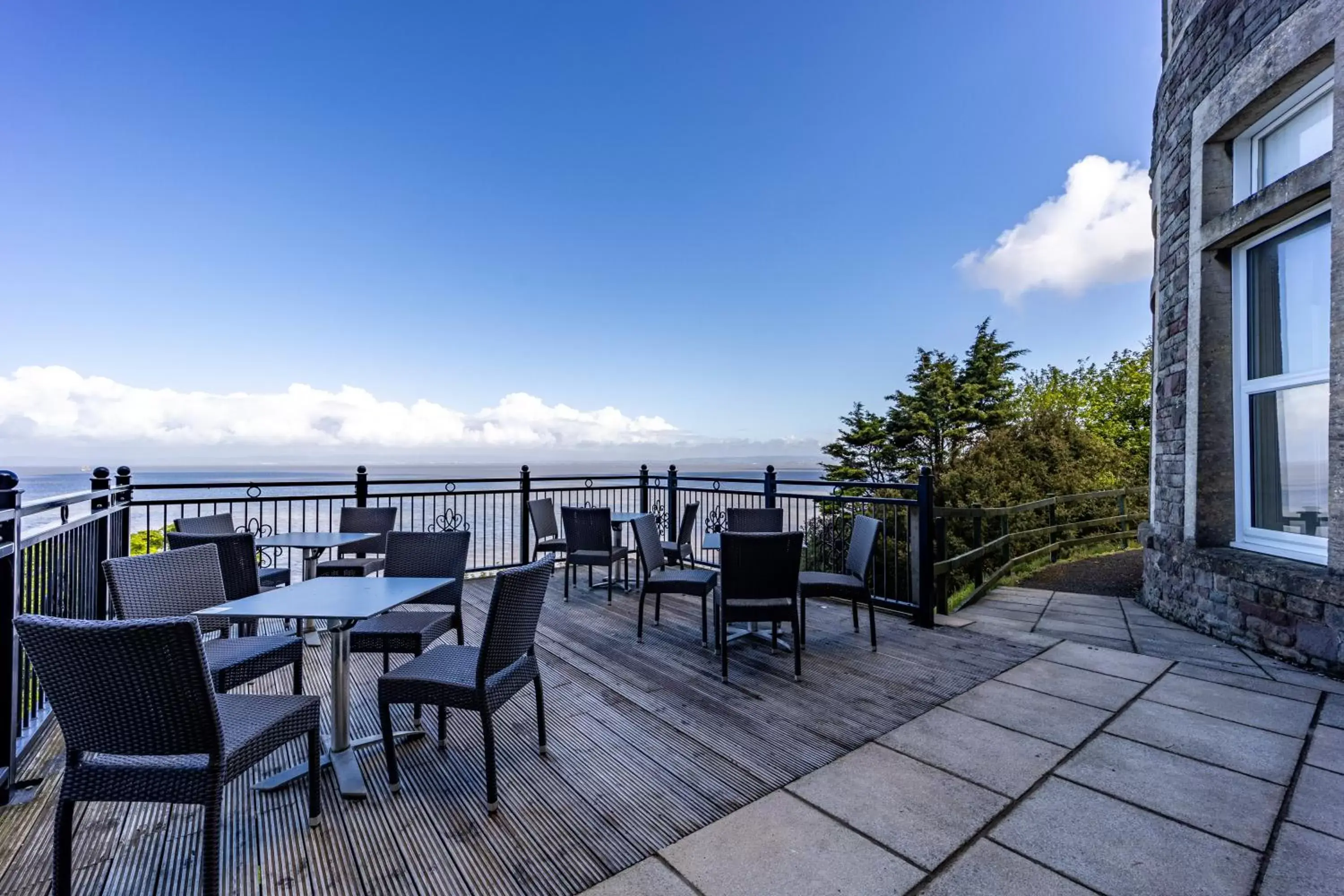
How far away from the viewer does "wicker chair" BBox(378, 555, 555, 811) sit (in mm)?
1854

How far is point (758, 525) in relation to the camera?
4445 millimetres

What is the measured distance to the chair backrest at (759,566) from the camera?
9.77ft

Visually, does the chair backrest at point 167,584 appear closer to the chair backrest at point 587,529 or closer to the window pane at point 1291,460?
the chair backrest at point 587,529

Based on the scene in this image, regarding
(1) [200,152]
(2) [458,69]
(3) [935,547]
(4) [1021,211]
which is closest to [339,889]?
(3) [935,547]

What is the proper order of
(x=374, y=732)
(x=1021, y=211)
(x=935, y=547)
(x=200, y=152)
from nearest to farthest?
(x=374, y=732) → (x=935, y=547) → (x=200, y=152) → (x=1021, y=211)

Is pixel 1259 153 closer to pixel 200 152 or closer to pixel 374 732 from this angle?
pixel 374 732

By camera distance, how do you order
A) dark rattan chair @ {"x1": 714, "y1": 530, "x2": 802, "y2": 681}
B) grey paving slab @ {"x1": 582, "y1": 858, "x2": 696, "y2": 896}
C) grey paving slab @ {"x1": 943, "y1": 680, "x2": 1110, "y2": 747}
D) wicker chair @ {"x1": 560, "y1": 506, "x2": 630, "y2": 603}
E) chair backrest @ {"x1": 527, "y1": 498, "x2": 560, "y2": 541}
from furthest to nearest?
chair backrest @ {"x1": 527, "y1": 498, "x2": 560, "y2": 541} < wicker chair @ {"x1": 560, "y1": 506, "x2": 630, "y2": 603} < dark rattan chair @ {"x1": 714, "y1": 530, "x2": 802, "y2": 681} < grey paving slab @ {"x1": 943, "y1": 680, "x2": 1110, "y2": 747} < grey paving slab @ {"x1": 582, "y1": 858, "x2": 696, "y2": 896}

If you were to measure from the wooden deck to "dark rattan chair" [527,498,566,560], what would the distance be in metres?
2.10

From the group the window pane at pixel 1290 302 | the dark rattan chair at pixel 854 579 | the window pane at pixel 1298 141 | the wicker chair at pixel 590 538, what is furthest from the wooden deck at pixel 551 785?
the window pane at pixel 1298 141

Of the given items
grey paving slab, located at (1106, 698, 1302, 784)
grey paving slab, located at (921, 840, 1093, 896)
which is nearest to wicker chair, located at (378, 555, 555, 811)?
grey paving slab, located at (921, 840, 1093, 896)

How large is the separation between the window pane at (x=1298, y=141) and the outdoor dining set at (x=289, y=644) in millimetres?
3678

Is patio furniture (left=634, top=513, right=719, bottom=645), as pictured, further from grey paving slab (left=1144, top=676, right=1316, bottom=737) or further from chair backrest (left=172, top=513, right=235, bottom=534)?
chair backrest (left=172, top=513, right=235, bottom=534)

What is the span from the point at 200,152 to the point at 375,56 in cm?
264

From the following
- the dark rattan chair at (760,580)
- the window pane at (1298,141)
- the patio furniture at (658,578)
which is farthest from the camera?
the patio furniture at (658,578)
